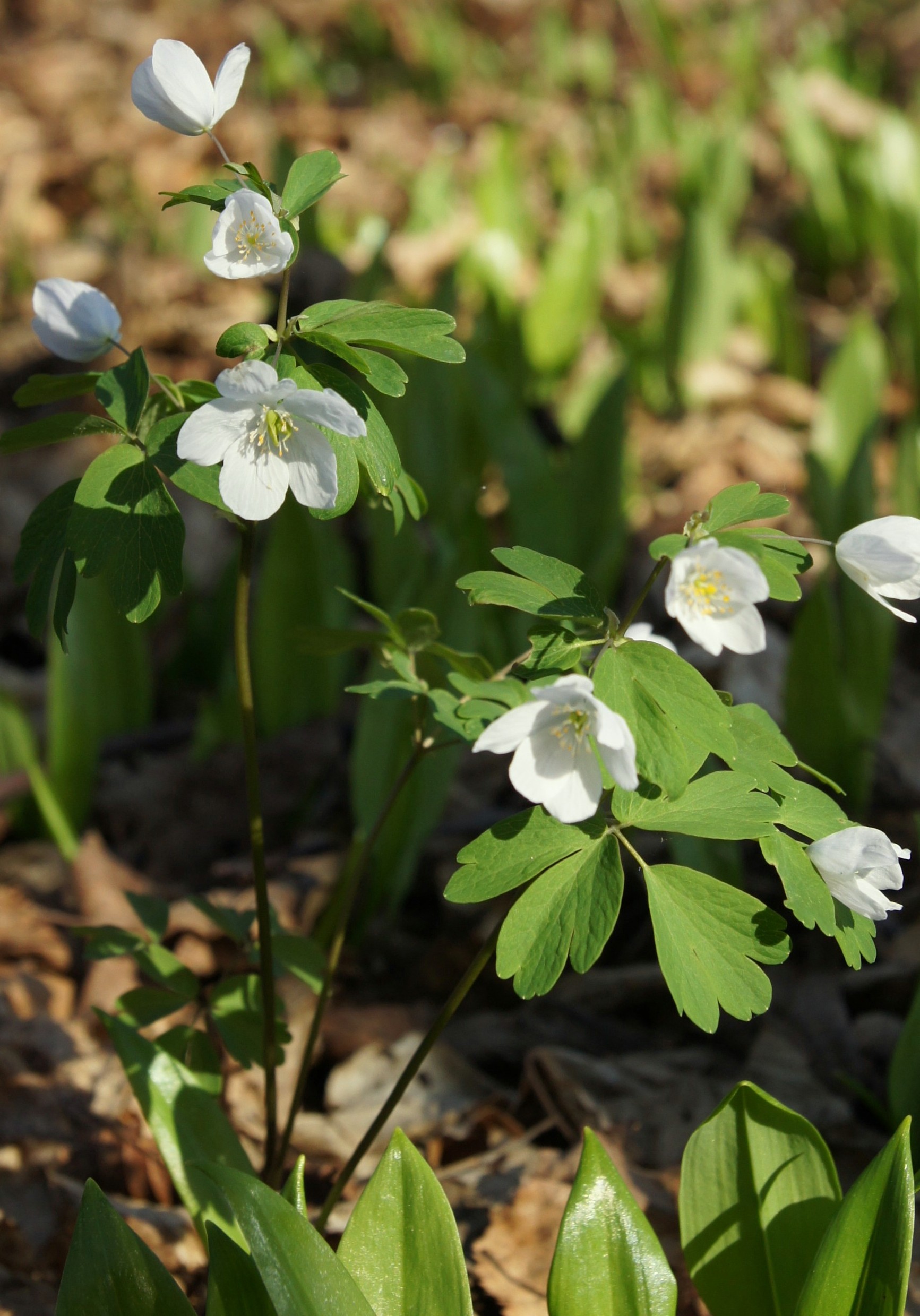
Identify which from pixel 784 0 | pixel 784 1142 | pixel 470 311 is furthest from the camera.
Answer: pixel 784 0

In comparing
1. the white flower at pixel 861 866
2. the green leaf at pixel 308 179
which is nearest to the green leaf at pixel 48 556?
the green leaf at pixel 308 179

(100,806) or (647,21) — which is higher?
(647,21)

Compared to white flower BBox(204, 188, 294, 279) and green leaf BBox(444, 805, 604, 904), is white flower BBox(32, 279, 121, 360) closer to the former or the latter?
white flower BBox(204, 188, 294, 279)

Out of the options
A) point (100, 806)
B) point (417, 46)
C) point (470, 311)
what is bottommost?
point (100, 806)

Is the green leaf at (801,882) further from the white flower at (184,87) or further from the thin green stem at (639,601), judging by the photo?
the white flower at (184,87)

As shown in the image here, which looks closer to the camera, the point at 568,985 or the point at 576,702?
the point at 576,702

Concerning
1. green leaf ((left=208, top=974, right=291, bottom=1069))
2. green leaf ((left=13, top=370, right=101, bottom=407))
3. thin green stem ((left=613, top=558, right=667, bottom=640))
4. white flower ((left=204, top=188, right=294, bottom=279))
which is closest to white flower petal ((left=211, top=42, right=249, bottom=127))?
white flower ((left=204, top=188, right=294, bottom=279))

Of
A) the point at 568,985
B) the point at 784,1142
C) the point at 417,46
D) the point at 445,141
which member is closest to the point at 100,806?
the point at 568,985

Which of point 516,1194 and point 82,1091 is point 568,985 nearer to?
point 516,1194
